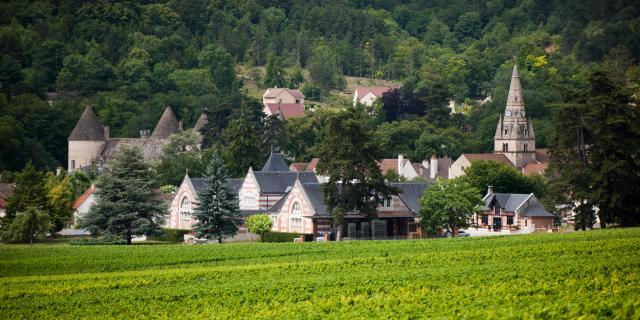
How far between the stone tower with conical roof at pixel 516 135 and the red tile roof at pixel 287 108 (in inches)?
1634

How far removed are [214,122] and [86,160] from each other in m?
15.6

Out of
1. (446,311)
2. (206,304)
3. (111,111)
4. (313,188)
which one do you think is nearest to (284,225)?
(313,188)

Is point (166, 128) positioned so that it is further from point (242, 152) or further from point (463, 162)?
point (463, 162)

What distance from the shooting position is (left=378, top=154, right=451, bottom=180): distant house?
A: 128875 millimetres

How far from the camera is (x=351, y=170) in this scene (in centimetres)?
8425

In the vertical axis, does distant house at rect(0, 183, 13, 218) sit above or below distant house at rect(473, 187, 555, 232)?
above

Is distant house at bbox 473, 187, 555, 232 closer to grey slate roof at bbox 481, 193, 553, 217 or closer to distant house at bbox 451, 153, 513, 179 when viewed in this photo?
grey slate roof at bbox 481, 193, 553, 217

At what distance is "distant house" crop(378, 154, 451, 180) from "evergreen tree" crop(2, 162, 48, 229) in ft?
143

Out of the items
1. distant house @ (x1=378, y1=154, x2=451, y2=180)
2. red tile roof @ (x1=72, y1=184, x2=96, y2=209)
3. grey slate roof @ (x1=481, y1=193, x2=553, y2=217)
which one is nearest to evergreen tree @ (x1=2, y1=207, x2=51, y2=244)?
red tile roof @ (x1=72, y1=184, x2=96, y2=209)

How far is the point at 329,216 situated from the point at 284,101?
109332 mm

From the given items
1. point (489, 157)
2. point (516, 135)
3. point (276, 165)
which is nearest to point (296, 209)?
point (276, 165)

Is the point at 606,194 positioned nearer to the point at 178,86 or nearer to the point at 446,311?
the point at 446,311

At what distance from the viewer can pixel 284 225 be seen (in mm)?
89438

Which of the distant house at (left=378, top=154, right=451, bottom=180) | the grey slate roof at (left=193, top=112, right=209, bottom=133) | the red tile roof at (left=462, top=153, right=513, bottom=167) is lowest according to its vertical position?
the distant house at (left=378, top=154, right=451, bottom=180)
